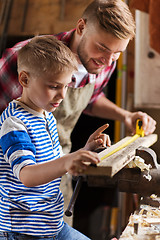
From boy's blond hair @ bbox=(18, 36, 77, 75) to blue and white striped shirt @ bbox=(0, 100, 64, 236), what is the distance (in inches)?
3.4

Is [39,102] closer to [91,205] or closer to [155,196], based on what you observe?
[155,196]

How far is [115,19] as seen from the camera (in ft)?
2.66

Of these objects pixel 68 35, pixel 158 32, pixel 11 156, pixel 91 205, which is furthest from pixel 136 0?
pixel 91 205

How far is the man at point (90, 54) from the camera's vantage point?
2.71ft

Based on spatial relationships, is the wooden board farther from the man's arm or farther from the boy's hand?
the man's arm

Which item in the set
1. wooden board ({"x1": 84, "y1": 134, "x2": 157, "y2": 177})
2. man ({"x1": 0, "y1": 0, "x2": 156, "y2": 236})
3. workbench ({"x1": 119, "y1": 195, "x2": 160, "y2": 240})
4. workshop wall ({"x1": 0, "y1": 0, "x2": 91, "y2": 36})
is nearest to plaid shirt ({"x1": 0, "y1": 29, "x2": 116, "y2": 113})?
man ({"x1": 0, "y1": 0, "x2": 156, "y2": 236})

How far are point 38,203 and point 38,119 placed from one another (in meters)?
0.17

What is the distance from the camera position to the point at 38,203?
768 millimetres

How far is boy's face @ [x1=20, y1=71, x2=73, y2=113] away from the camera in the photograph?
2.35ft

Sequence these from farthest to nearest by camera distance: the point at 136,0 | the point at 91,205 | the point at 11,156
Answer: the point at 91,205, the point at 136,0, the point at 11,156

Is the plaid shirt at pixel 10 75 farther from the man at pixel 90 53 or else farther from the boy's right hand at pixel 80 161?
the boy's right hand at pixel 80 161

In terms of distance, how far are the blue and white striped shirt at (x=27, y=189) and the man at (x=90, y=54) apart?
207mm

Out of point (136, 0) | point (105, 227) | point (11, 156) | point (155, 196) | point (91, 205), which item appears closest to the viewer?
point (11, 156)

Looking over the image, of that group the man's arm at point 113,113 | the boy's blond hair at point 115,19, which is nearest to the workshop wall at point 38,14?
the man's arm at point 113,113
